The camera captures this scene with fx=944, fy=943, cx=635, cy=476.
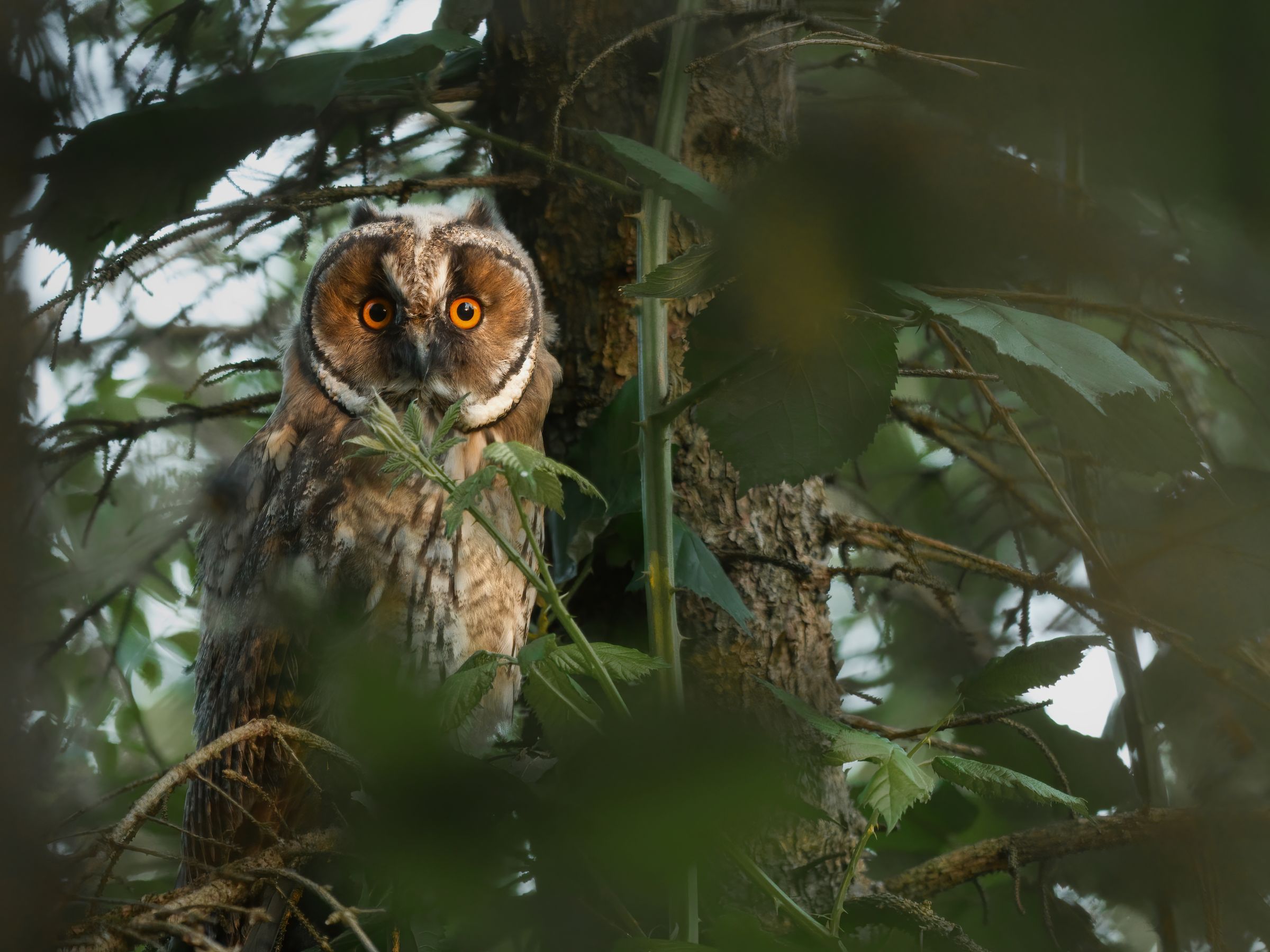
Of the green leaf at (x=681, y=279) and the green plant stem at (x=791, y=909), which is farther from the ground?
the green leaf at (x=681, y=279)

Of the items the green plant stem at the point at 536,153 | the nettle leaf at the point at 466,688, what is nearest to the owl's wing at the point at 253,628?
the green plant stem at the point at 536,153

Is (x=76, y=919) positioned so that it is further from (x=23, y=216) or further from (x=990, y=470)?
(x=990, y=470)

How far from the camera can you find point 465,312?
6.36 ft

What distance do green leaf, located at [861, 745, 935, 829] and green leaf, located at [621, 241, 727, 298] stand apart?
19.1 inches

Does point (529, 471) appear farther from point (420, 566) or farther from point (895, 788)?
point (420, 566)

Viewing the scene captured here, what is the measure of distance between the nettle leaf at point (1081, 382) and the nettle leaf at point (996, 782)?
35 centimetres

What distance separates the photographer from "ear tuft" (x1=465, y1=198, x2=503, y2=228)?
2.04 m

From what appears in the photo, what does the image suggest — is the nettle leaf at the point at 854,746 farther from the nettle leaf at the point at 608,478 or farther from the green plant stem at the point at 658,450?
the nettle leaf at the point at 608,478

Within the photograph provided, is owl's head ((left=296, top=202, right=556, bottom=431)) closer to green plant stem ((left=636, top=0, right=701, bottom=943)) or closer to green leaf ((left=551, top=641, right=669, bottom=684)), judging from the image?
green plant stem ((left=636, top=0, right=701, bottom=943))

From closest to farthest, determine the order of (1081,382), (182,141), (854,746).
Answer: (1081,382), (854,746), (182,141)

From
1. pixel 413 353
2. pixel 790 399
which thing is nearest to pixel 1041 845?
pixel 790 399

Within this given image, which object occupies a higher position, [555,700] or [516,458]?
[516,458]

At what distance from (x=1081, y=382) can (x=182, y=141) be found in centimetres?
124

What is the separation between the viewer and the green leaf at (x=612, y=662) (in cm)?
91
